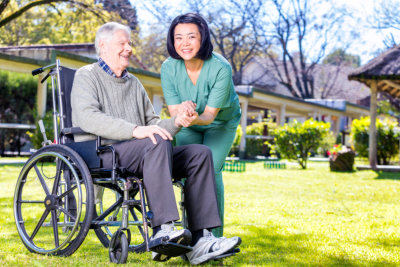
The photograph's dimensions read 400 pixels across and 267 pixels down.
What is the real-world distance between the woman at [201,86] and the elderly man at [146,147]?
9.1 inches

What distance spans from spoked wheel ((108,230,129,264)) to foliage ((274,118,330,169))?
11858 mm

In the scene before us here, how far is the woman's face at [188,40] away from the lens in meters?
3.29

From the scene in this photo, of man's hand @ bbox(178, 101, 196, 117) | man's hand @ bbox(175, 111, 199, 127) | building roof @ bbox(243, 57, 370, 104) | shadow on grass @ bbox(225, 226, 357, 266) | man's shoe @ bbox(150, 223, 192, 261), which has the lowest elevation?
shadow on grass @ bbox(225, 226, 357, 266)

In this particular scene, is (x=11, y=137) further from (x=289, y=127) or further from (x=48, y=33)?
(x=48, y=33)

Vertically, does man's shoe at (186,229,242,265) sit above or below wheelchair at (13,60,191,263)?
below

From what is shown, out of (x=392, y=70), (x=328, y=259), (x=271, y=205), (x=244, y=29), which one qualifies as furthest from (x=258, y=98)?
(x=328, y=259)

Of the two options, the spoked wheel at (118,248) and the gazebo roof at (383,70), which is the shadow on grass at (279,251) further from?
the gazebo roof at (383,70)

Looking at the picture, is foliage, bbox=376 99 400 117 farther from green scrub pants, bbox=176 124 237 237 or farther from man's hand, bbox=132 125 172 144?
man's hand, bbox=132 125 172 144

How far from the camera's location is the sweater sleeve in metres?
2.98

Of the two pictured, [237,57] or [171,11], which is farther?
[237,57]

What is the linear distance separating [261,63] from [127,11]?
2203cm

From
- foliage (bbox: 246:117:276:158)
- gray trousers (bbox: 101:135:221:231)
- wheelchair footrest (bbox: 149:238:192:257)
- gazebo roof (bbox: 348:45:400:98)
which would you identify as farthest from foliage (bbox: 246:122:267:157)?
wheelchair footrest (bbox: 149:238:192:257)

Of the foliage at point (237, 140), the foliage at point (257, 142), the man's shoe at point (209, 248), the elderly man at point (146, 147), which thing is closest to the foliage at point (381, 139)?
the foliage at point (237, 140)

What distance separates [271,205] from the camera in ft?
20.1
